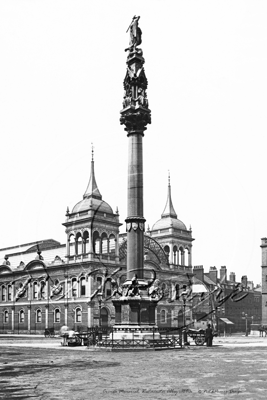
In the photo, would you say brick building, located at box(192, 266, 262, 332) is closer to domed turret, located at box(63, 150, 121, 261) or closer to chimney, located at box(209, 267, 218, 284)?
chimney, located at box(209, 267, 218, 284)

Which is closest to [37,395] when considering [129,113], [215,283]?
[129,113]

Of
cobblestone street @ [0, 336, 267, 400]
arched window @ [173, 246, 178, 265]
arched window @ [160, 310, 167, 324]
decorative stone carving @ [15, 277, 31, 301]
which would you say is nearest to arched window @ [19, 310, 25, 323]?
decorative stone carving @ [15, 277, 31, 301]

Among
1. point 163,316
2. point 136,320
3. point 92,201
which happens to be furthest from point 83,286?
point 136,320

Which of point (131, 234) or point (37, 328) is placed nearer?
point (131, 234)

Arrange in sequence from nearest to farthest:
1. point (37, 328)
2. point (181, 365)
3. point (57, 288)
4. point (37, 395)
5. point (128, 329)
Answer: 1. point (37, 395)
2. point (181, 365)
3. point (128, 329)
4. point (57, 288)
5. point (37, 328)

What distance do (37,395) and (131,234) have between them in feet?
72.1

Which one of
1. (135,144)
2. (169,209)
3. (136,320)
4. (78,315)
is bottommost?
(78,315)

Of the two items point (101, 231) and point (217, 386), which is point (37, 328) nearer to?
point (101, 231)

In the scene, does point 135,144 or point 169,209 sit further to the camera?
point 169,209

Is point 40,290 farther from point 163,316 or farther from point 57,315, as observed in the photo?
point 163,316

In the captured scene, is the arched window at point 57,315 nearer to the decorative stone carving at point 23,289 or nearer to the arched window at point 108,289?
the arched window at point 108,289

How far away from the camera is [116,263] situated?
7275 centimetres

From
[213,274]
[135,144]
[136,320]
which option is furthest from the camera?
[213,274]

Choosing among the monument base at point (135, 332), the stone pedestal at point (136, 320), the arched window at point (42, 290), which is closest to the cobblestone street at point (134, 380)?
the monument base at point (135, 332)
